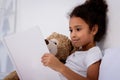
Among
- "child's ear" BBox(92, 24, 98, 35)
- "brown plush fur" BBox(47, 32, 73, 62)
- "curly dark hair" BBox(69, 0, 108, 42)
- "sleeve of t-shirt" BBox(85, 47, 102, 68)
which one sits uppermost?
"curly dark hair" BBox(69, 0, 108, 42)

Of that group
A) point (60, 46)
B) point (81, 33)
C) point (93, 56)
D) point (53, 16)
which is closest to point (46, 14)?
point (53, 16)

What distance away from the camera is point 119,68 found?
70 centimetres

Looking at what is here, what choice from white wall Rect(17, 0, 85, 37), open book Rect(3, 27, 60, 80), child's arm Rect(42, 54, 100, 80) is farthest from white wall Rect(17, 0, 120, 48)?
open book Rect(3, 27, 60, 80)

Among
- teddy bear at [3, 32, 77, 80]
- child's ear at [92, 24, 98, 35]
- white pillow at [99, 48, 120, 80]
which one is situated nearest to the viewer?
white pillow at [99, 48, 120, 80]

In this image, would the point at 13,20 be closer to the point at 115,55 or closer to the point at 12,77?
the point at 12,77

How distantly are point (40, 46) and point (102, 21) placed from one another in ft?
0.90

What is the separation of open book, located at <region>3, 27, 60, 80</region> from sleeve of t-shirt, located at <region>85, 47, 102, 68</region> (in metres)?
0.14

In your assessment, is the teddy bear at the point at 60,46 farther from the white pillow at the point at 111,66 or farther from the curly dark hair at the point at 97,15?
the white pillow at the point at 111,66

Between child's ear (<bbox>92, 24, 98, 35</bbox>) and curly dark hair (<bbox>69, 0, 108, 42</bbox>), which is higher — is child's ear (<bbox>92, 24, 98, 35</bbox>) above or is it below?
below

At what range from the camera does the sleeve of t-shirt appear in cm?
84

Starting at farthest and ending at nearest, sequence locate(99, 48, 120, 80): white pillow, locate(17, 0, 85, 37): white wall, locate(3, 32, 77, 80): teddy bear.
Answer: locate(17, 0, 85, 37): white wall, locate(3, 32, 77, 80): teddy bear, locate(99, 48, 120, 80): white pillow

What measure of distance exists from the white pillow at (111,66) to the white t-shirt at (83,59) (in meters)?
0.08

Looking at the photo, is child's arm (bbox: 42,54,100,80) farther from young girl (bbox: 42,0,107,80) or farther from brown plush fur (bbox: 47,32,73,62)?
brown plush fur (bbox: 47,32,73,62)

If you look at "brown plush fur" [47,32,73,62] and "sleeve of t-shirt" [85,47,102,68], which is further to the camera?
"brown plush fur" [47,32,73,62]
